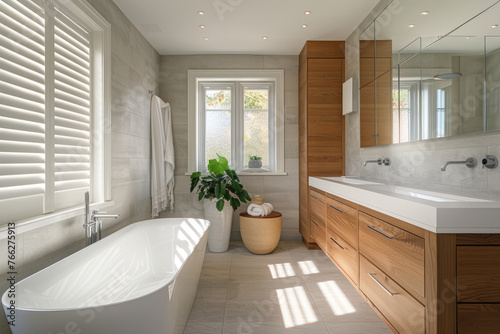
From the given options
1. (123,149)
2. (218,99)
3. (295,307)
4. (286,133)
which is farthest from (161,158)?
(295,307)

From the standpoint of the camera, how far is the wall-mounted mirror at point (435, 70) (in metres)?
1.46

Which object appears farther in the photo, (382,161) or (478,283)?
(382,161)

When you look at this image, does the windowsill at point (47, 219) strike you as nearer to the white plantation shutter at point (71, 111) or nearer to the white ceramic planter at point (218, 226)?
the white plantation shutter at point (71, 111)

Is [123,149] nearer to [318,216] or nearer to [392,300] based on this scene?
[318,216]

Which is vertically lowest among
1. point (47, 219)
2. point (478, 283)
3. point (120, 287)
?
point (120, 287)

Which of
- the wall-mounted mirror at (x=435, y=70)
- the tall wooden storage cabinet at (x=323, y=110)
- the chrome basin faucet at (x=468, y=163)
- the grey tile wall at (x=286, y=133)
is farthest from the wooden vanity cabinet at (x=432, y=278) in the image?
the grey tile wall at (x=286, y=133)

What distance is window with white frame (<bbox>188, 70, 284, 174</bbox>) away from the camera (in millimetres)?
3898

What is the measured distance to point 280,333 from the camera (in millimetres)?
1818

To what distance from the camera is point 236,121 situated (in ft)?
12.8

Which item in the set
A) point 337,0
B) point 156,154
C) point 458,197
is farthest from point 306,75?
point 458,197

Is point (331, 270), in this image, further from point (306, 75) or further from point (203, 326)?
point (306, 75)

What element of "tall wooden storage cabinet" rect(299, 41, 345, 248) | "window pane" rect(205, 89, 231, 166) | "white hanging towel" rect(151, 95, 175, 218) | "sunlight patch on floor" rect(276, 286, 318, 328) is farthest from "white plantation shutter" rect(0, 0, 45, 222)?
"tall wooden storage cabinet" rect(299, 41, 345, 248)

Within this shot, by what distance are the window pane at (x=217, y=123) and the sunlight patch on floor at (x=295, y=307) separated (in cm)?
203

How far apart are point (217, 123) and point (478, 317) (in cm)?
336
